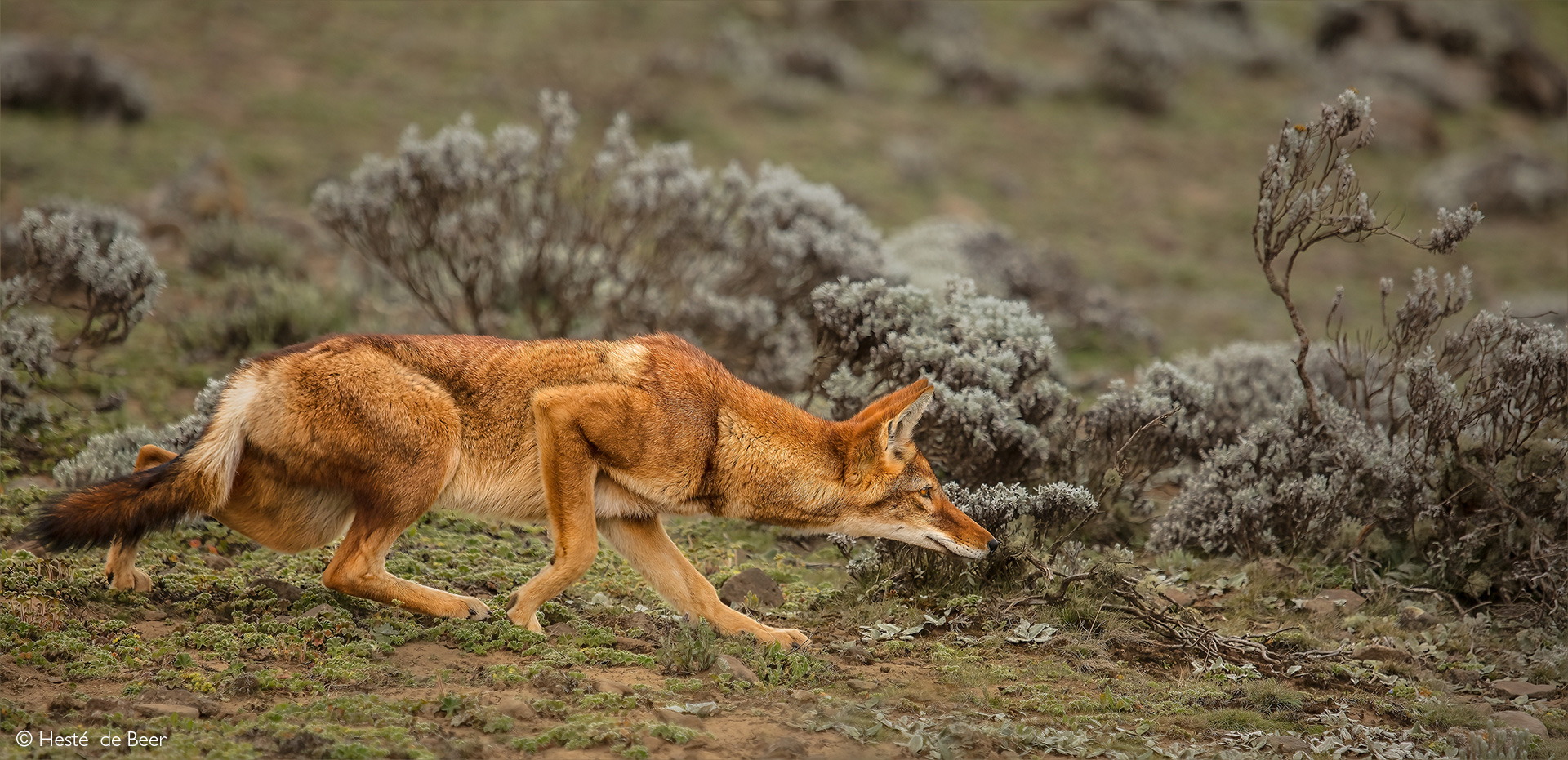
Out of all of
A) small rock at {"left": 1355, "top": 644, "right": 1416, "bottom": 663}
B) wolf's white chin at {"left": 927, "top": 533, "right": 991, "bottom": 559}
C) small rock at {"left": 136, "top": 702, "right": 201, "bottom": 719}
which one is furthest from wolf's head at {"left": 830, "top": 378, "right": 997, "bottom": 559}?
small rock at {"left": 136, "top": 702, "right": 201, "bottom": 719}

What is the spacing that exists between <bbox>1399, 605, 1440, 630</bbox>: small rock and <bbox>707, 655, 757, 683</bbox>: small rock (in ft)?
A: 13.2

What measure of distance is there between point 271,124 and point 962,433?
50.2 feet

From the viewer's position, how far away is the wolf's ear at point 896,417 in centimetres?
568

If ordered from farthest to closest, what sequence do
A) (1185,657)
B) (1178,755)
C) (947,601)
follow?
(947,601) < (1185,657) < (1178,755)

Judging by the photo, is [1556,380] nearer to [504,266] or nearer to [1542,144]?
[504,266]

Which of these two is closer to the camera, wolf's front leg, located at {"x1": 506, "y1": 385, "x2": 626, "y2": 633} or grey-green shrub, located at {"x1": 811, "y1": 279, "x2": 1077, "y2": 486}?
wolf's front leg, located at {"x1": 506, "y1": 385, "x2": 626, "y2": 633}

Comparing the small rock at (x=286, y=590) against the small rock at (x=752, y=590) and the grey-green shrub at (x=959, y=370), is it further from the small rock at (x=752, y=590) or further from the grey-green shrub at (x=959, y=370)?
the grey-green shrub at (x=959, y=370)

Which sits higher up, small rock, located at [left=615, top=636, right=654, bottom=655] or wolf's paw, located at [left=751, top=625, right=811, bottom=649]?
wolf's paw, located at [left=751, top=625, right=811, bottom=649]

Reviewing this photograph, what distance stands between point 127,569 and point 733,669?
3.02 m

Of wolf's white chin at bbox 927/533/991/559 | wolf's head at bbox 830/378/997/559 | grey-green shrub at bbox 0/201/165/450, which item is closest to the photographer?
wolf's head at bbox 830/378/997/559

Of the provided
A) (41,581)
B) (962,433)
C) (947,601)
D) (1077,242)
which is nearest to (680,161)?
(962,433)

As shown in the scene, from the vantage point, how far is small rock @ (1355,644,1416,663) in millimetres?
6301

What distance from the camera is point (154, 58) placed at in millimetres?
20547

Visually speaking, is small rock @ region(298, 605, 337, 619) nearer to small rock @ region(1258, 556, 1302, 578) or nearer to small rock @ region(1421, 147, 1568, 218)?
small rock @ region(1258, 556, 1302, 578)
